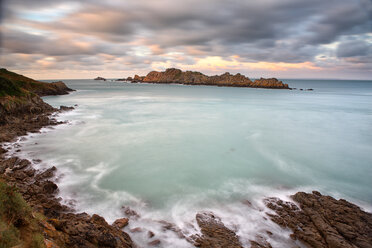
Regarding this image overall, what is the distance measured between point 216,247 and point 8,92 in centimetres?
2353

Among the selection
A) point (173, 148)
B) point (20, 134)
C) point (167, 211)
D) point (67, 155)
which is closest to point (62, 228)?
point (167, 211)

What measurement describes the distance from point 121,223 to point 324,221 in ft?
20.9

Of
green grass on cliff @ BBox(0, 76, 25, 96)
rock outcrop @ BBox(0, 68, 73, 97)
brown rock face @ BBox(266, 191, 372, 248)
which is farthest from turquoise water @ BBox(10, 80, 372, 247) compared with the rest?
rock outcrop @ BBox(0, 68, 73, 97)

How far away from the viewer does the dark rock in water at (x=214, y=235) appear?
216 inches

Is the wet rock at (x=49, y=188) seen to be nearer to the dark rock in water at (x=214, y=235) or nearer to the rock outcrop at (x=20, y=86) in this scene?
the dark rock in water at (x=214, y=235)

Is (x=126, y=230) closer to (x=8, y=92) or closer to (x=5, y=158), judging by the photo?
(x=5, y=158)

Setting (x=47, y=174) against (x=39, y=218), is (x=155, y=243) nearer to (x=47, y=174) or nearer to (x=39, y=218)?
(x=39, y=218)

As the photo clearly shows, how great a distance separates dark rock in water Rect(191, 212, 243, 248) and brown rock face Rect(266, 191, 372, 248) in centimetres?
183

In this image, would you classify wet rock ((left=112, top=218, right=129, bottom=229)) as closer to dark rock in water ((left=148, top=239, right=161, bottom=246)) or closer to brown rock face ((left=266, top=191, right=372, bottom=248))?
dark rock in water ((left=148, top=239, right=161, bottom=246))

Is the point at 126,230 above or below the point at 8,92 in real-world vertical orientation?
below

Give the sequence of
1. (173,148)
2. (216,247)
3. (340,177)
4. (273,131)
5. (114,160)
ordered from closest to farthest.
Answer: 1. (216,247)
2. (340,177)
3. (114,160)
4. (173,148)
5. (273,131)

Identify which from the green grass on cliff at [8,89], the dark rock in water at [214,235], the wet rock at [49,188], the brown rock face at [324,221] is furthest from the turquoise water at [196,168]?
the green grass on cliff at [8,89]

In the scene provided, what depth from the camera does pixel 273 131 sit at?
61.1 feet

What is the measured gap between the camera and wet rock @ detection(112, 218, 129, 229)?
20.3 ft
